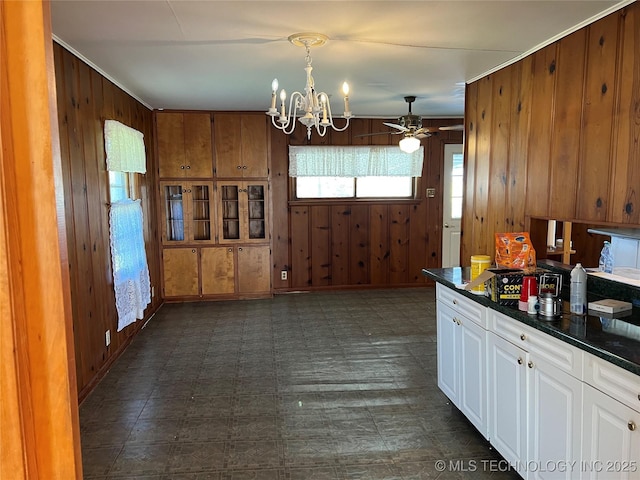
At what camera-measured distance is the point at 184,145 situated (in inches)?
231

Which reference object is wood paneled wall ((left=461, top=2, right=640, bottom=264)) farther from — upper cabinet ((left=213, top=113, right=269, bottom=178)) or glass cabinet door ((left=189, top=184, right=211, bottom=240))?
glass cabinet door ((left=189, top=184, right=211, bottom=240))

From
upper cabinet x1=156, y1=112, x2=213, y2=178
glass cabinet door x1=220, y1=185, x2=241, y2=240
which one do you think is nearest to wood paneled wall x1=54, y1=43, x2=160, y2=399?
upper cabinet x1=156, y1=112, x2=213, y2=178

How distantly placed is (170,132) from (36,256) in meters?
5.52

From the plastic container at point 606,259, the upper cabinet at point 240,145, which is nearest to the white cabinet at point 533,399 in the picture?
the plastic container at point 606,259

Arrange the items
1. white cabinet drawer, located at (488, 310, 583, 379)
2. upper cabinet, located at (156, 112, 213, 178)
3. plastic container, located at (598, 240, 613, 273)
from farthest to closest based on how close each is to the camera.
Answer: upper cabinet, located at (156, 112, 213, 178)
plastic container, located at (598, 240, 613, 273)
white cabinet drawer, located at (488, 310, 583, 379)

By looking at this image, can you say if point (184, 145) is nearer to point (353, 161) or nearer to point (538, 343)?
point (353, 161)

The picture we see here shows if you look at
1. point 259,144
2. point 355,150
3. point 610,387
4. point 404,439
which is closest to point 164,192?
point 259,144

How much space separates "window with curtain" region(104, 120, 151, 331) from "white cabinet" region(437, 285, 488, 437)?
2793 millimetres

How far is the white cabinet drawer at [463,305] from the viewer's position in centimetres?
247

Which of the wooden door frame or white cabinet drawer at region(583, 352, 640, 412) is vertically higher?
the wooden door frame

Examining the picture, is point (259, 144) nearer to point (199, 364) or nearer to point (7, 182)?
point (199, 364)

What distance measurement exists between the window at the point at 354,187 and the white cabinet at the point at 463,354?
12.1 feet

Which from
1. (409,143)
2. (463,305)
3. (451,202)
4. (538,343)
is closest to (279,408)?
(463,305)

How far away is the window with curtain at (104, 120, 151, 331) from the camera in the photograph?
397 cm
